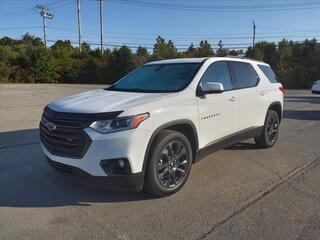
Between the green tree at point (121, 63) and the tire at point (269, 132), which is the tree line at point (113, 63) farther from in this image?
the tire at point (269, 132)

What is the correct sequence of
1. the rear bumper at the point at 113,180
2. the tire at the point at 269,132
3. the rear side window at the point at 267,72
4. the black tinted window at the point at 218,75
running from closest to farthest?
the rear bumper at the point at 113,180 < the black tinted window at the point at 218,75 < the tire at the point at 269,132 < the rear side window at the point at 267,72

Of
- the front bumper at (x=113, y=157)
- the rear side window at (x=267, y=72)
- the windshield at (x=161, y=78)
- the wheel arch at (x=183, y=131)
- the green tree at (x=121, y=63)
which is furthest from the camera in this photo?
the green tree at (x=121, y=63)

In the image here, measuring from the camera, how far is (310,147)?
7191 millimetres

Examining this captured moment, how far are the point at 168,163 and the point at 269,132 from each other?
3.29 metres

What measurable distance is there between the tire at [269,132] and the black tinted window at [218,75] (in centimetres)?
159

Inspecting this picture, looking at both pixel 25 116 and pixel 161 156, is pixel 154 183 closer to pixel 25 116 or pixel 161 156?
pixel 161 156

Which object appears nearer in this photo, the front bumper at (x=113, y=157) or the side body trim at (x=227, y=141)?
the front bumper at (x=113, y=157)

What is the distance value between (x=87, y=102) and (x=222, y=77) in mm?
2284

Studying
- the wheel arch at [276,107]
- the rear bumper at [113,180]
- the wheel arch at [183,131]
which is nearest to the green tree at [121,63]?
the wheel arch at [276,107]

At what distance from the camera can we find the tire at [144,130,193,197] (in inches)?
164

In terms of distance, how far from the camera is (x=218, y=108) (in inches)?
203

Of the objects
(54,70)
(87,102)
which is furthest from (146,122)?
(54,70)

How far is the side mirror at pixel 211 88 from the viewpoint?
15.8ft

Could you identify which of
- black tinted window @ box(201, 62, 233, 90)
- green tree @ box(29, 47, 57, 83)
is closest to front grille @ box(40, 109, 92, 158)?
black tinted window @ box(201, 62, 233, 90)
